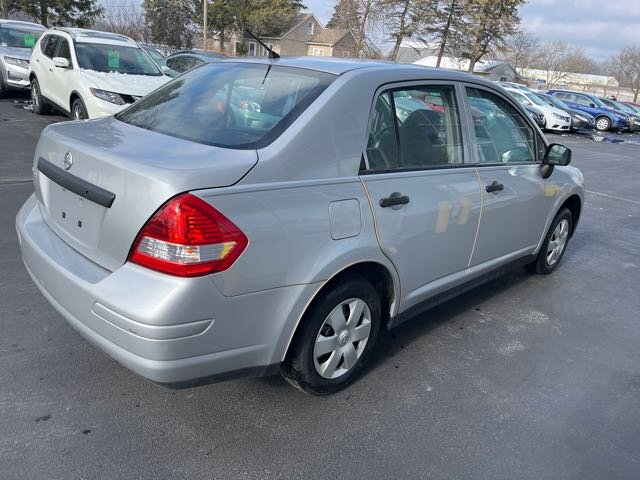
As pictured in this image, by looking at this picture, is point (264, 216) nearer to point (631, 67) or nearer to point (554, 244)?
point (554, 244)

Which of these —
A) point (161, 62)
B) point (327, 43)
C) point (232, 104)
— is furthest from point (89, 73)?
point (327, 43)

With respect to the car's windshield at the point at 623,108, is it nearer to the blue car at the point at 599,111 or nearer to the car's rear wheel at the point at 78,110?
the blue car at the point at 599,111

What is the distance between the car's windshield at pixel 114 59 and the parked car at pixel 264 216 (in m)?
6.49

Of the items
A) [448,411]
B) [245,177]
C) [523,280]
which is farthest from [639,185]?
[245,177]

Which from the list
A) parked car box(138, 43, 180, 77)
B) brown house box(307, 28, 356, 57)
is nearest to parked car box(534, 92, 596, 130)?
parked car box(138, 43, 180, 77)

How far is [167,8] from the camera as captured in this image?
44219mm

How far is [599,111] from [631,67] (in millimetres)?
53088

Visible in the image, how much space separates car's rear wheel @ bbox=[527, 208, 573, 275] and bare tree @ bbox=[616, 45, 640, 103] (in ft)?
235

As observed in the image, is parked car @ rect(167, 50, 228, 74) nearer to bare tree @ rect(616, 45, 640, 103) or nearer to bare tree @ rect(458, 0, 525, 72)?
bare tree @ rect(458, 0, 525, 72)

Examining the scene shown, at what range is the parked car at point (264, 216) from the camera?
7.18ft

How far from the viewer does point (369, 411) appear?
2.89m

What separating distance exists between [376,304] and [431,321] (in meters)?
1.17

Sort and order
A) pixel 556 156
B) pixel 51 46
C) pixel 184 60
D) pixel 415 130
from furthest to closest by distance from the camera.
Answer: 1. pixel 184 60
2. pixel 51 46
3. pixel 556 156
4. pixel 415 130

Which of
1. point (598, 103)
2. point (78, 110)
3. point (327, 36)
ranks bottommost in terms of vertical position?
point (78, 110)
